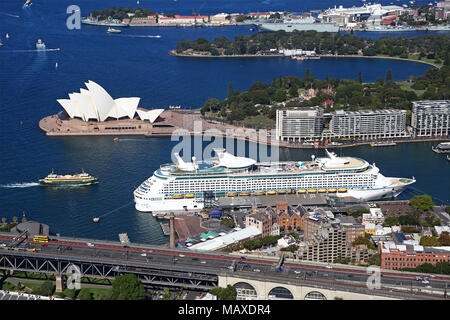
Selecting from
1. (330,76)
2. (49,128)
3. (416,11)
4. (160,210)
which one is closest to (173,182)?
(160,210)

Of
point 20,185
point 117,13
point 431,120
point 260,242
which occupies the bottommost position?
point 260,242

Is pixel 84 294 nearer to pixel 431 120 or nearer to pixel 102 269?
pixel 102 269

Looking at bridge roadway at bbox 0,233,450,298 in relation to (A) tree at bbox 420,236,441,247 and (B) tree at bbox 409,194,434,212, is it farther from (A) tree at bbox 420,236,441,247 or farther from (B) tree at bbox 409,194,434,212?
(B) tree at bbox 409,194,434,212

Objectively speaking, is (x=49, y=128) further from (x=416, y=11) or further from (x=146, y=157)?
(x=416, y=11)

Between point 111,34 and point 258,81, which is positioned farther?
point 111,34

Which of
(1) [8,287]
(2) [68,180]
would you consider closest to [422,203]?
(2) [68,180]

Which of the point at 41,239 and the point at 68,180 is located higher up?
the point at 68,180

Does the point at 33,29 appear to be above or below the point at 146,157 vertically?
above
